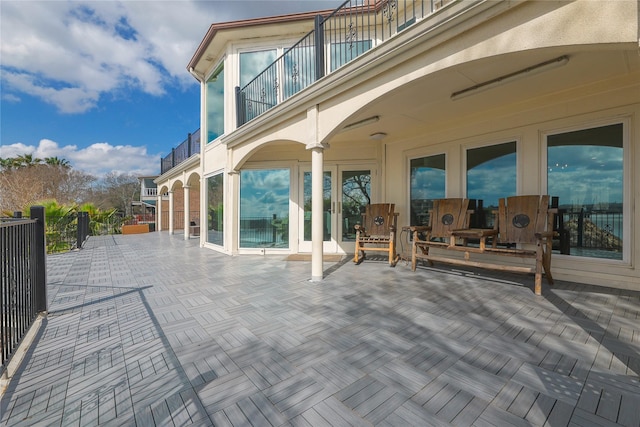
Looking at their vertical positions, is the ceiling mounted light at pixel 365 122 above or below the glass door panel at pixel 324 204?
above

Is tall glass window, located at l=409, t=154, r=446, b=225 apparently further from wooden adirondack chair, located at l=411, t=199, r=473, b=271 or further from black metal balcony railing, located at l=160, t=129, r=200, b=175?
black metal balcony railing, located at l=160, t=129, r=200, b=175

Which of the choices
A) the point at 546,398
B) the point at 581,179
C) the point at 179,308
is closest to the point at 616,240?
the point at 581,179

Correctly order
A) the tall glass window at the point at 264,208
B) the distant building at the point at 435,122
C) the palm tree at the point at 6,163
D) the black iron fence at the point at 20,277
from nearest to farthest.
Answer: the black iron fence at the point at 20,277, the distant building at the point at 435,122, the tall glass window at the point at 264,208, the palm tree at the point at 6,163

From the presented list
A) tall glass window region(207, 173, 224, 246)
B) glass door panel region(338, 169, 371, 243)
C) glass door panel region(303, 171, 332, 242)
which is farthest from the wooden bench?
tall glass window region(207, 173, 224, 246)

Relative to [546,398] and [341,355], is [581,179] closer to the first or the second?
[546,398]

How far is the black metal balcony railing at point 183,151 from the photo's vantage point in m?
10.6

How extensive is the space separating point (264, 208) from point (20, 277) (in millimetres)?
4693

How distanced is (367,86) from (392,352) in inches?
114

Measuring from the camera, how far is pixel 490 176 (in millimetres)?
4758

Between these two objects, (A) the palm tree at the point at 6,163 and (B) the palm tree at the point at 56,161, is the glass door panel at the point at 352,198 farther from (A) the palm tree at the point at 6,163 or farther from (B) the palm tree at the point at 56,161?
(A) the palm tree at the point at 6,163

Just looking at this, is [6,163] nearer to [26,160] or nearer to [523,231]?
[26,160]

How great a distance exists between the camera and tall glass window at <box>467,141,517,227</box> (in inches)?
178

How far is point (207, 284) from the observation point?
3.98m

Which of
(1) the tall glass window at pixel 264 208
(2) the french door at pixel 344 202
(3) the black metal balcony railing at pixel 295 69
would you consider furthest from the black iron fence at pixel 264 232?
Result: (3) the black metal balcony railing at pixel 295 69
